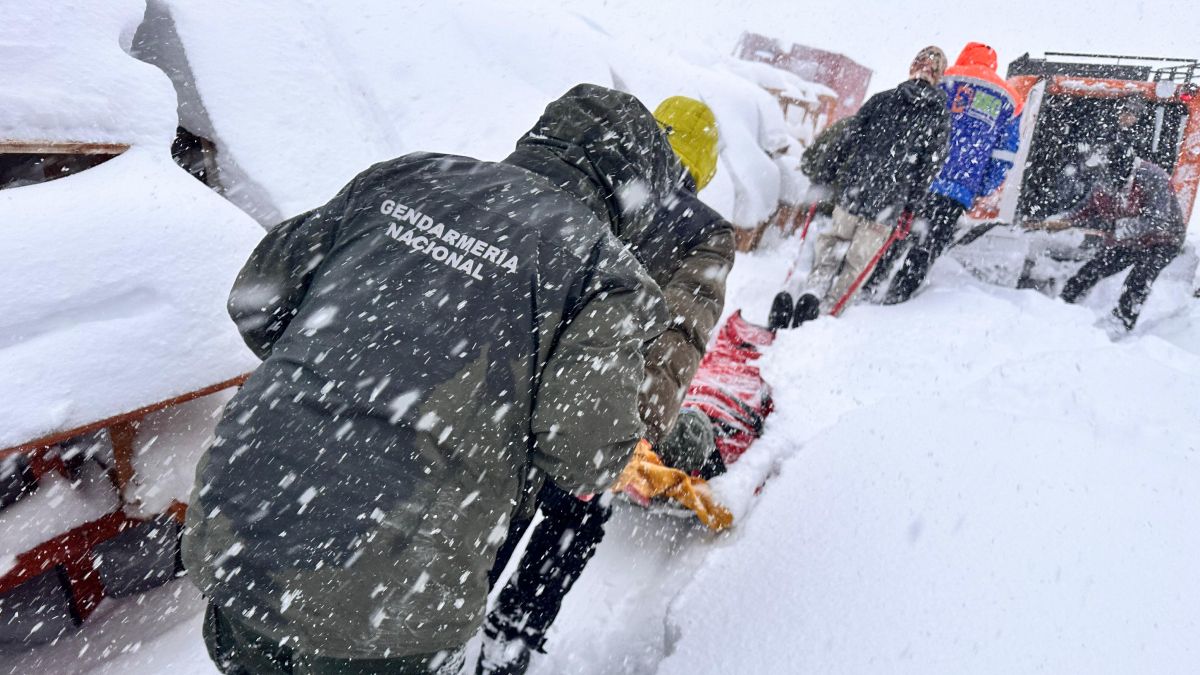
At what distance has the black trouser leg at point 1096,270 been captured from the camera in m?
6.00

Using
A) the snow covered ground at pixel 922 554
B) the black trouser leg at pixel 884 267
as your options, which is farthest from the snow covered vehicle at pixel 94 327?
the black trouser leg at pixel 884 267

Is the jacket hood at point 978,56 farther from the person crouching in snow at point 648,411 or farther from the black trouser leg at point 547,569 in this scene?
the black trouser leg at point 547,569

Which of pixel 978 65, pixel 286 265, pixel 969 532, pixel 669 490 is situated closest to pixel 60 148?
pixel 286 265

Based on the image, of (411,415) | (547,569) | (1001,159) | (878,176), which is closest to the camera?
(411,415)

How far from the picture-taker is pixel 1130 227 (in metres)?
5.96

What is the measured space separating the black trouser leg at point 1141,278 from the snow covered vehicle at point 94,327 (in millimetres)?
6840

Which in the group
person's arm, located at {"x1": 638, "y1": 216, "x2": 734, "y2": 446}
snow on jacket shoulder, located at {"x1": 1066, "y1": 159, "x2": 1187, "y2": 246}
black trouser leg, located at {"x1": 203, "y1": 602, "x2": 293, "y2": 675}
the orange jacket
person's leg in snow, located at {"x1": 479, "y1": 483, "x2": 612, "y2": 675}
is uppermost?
the orange jacket

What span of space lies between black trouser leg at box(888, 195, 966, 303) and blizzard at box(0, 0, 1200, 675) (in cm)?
131

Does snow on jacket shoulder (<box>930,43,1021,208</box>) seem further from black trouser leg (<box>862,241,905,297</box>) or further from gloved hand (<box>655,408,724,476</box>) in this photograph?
gloved hand (<box>655,408,724,476</box>)

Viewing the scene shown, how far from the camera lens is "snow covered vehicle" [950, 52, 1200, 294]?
241 inches

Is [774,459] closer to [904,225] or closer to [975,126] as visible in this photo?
[904,225]

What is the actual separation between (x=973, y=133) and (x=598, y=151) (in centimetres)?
448

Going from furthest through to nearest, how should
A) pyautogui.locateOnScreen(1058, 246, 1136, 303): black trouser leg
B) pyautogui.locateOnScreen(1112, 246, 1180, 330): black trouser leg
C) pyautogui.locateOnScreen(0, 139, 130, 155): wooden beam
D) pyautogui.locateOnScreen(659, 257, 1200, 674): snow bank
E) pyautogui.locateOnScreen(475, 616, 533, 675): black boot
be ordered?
pyautogui.locateOnScreen(1058, 246, 1136, 303): black trouser leg < pyautogui.locateOnScreen(1112, 246, 1180, 330): black trouser leg < pyautogui.locateOnScreen(0, 139, 130, 155): wooden beam < pyautogui.locateOnScreen(475, 616, 533, 675): black boot < pyautogui.locateOnScreen(659, 257, 1200, 674): snow bank

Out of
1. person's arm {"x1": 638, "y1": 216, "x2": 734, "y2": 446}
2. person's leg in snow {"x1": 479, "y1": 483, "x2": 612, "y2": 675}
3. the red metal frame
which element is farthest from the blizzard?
the red metal frame
